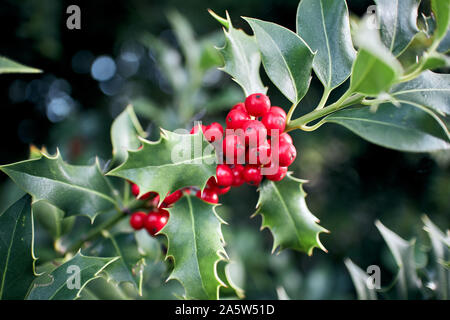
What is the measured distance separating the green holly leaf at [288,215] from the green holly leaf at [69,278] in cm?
44

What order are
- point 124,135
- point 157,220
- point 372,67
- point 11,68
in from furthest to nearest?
point 124,135, point 157,220, point 11,68, point 372,67

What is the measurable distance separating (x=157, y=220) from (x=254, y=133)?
42cm

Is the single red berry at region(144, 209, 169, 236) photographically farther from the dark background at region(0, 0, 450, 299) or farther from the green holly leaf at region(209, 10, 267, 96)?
the dark background at region(0, 0, 450, 299)

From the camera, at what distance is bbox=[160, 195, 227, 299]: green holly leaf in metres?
0.85

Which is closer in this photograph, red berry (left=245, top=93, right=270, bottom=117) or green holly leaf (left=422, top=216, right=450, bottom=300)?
red berry (left=245, top=93, right=270, bottom=117)

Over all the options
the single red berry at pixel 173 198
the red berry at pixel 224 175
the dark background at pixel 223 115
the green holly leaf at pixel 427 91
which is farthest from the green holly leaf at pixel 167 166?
the dark background at pixel 223 115

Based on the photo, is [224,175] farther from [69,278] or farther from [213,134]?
Result: [69,278]

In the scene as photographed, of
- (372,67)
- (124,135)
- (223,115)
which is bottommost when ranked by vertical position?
(223,115)

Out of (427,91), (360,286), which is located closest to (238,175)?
(427,91)

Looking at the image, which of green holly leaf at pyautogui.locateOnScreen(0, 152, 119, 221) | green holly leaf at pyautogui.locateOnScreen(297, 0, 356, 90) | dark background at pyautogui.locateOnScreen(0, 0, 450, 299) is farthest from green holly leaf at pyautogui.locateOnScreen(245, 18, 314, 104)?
dark background at pyautogui.locateOnScreen(0, 0, 450, 299)

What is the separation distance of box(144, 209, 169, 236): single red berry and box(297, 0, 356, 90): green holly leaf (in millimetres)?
607

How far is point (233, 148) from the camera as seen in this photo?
2.76ft

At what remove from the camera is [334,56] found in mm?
898

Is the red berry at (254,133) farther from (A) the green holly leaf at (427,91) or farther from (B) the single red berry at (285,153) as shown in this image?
(A) the green holly leaf at (427,91)
